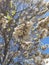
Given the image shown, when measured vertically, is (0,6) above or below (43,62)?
above

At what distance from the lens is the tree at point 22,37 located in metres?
13.4

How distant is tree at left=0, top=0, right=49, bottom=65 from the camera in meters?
13.4

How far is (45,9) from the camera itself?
1540 cm

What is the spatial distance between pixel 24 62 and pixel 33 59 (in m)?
0.57

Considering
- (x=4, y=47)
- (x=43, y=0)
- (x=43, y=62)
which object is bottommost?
(x=43, y=62)

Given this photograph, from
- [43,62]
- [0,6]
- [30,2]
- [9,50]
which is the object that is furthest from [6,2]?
[43,62]

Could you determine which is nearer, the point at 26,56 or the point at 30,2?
the point at 26,56

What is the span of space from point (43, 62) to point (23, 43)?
2.45 metres

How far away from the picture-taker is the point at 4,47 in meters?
14.4

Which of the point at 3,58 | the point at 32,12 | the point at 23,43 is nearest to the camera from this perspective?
the point at 23,43

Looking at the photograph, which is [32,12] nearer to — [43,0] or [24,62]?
[43,0]

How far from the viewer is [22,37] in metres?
12.6

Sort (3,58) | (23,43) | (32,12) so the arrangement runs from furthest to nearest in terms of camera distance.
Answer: (32,12) < (3,58) < (23,43)

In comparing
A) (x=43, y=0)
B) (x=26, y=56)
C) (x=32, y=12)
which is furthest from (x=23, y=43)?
(x=43, y=0)
